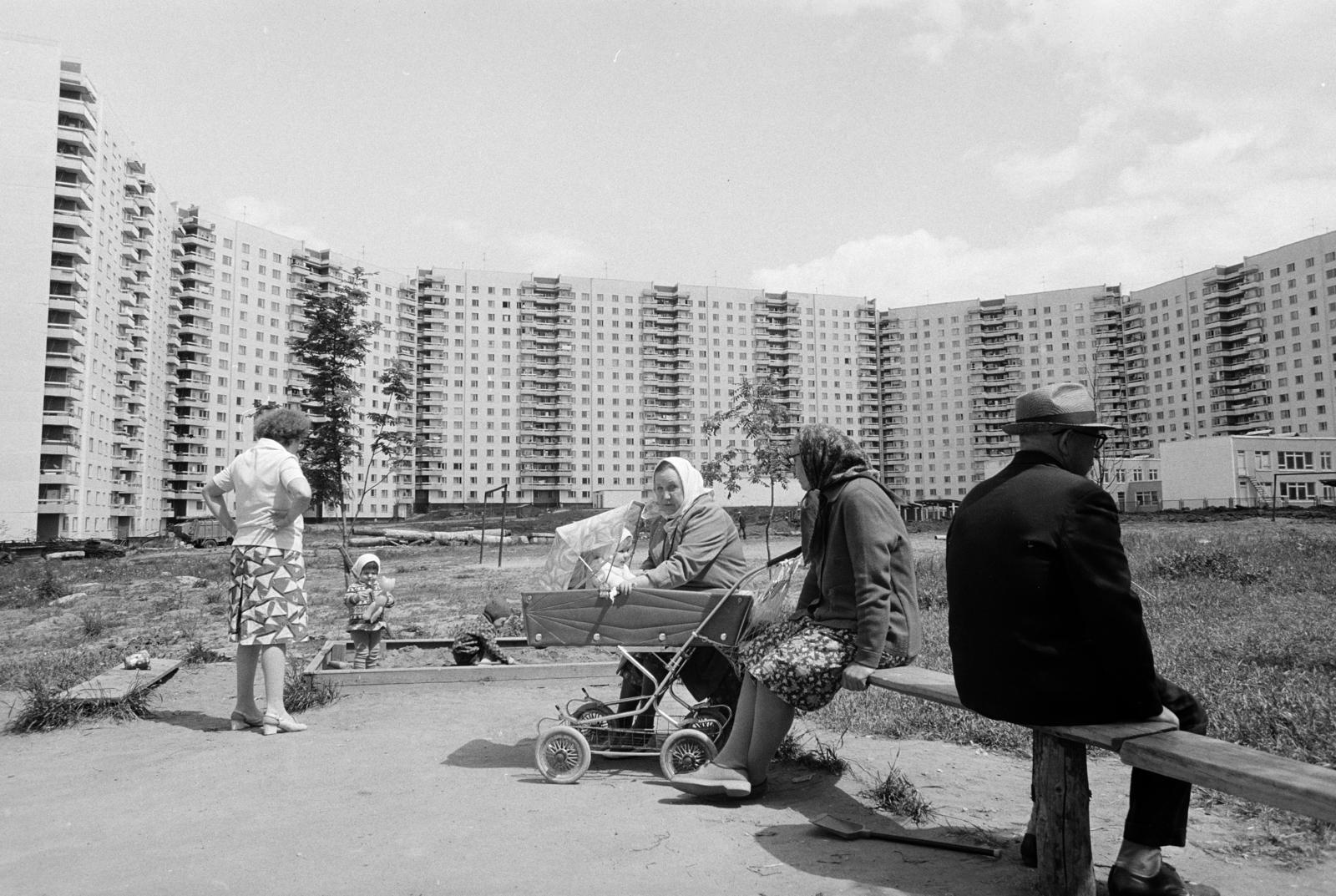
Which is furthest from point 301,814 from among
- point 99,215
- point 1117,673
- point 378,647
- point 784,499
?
point 784,499

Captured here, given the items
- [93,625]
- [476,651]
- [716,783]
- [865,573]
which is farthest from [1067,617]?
[93,625]

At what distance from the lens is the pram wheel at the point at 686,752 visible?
4727 millimetres

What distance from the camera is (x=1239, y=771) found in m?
2.54

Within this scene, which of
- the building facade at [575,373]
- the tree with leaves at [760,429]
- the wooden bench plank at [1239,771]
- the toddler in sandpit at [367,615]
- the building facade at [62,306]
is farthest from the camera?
the building facade at [575,373]

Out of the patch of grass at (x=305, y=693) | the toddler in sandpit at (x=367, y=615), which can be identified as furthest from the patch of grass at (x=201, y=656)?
the patch of grass at (x=305, y=693)

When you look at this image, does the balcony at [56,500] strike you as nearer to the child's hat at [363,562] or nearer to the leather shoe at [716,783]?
the child's hat at [363,562]

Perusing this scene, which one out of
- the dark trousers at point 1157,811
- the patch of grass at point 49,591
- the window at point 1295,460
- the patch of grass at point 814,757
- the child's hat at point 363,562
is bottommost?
the patch of grass at point 49,591

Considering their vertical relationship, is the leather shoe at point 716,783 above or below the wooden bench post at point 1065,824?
below

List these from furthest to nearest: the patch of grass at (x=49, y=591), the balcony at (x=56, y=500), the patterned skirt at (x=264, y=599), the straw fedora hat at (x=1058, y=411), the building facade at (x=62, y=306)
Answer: the balcony at (x=56, y=500) < the building facade at (x=62, y=306) < the patch of grass at (x=49, y=591) < the patterned skirt at (x=264, y=599) < the straw fedora hat at (x=1058, y=411)

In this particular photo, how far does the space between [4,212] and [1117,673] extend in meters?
73.9

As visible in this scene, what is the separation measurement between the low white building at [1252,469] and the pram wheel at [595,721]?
264 ft

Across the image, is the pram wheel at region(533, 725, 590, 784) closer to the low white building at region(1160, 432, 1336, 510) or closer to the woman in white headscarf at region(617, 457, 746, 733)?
the woman in white headscarf at region(617, 457, 746, 733)

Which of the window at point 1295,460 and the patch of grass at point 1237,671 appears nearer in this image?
the patch of grass at point 1237,671

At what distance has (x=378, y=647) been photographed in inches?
353
